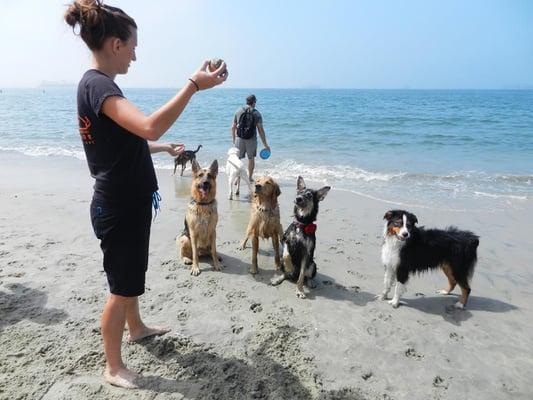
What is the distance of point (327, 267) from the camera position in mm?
5738

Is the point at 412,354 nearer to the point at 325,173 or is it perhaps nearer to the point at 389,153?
the point at 325,173

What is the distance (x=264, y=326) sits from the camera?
162 inches

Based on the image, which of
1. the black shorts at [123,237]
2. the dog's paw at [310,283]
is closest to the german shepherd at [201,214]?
the dog's paw at [310,283]

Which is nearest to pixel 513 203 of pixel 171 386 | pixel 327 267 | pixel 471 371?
pixel 327 267

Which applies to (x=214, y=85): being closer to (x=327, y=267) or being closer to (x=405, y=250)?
(x=405, y=250)

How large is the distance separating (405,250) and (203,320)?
2.46 metres

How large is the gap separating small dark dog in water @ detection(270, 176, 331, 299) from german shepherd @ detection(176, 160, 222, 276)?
1071 mm

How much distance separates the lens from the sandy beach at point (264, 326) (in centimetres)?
327

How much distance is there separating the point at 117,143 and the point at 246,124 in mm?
7687

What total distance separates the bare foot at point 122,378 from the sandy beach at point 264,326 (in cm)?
5

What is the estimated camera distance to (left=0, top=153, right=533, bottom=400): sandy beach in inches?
129

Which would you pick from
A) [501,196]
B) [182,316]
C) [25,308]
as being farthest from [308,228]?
[501,196]

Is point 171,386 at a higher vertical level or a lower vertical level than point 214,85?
lower

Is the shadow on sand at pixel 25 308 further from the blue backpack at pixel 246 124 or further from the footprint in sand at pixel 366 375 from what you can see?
the blue backpack at pixel 246 124
